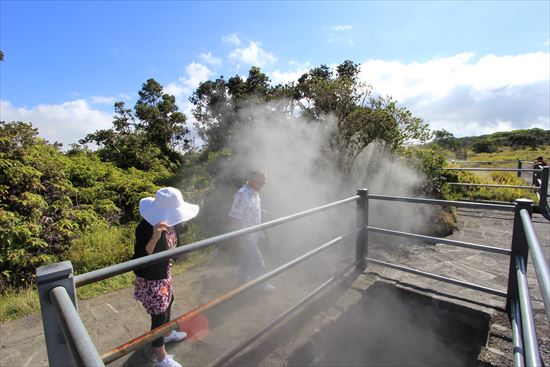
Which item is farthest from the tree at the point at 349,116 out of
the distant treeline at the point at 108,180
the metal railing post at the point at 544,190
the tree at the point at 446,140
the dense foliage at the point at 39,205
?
the tree at the point at 446,140

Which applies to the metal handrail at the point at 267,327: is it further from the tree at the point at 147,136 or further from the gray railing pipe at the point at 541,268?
the tree at the point at 147,136

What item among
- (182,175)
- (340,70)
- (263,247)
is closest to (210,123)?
(182,175)

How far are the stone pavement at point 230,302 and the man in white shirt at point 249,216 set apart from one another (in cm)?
33

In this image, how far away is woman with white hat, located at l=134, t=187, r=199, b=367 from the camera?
7.86 feet

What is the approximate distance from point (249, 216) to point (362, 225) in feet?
4.28

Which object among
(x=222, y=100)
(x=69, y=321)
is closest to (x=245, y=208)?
(x=69, y=321)

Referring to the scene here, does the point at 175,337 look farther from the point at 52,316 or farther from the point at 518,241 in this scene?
the point at 518,241

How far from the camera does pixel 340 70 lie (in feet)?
50.7

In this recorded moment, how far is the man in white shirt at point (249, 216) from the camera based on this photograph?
12.2 ft

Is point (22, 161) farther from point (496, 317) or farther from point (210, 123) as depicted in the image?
point (210, 123)

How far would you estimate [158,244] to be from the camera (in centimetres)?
254

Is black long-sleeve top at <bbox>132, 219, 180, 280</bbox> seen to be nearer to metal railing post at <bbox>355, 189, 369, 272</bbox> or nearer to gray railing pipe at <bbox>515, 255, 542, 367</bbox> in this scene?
metal railing post at <bbox>355, 189, 369, 272</bbox>

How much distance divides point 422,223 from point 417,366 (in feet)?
11.2

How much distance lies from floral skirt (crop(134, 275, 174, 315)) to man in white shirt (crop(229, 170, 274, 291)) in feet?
4.14
